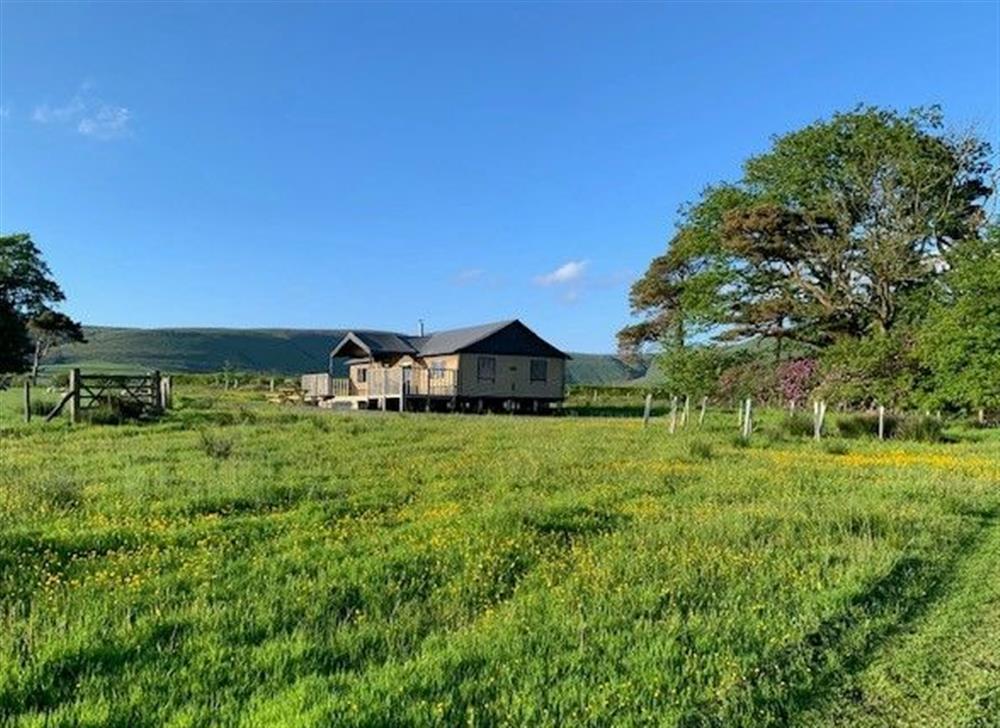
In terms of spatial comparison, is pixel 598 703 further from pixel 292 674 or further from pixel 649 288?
pixel 649 288

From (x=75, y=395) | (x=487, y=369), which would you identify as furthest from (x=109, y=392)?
(x=487, y=369)

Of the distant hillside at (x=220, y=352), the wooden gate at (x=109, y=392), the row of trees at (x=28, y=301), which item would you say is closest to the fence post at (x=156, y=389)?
the wooden gate at (x=109, y=392)

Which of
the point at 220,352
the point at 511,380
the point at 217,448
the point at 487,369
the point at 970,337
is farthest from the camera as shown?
the point at 220,352

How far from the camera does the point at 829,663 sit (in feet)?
17.9

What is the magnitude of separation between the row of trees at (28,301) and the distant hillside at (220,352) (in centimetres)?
4798

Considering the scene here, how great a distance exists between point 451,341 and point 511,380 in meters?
4.46

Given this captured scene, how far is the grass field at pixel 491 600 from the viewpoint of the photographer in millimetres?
4672

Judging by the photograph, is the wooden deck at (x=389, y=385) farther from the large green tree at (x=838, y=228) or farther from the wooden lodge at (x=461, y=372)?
the large green tree at (x=838, y=228)

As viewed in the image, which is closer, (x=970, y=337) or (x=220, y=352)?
(x=970, y=337)

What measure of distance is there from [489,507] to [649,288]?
4253cm

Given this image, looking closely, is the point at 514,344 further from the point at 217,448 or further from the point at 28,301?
the point at 28,301

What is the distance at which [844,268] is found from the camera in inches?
1518

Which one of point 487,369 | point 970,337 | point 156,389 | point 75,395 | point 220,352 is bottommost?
point 75,395

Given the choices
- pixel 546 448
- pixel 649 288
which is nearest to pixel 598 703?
pixel 546 448
